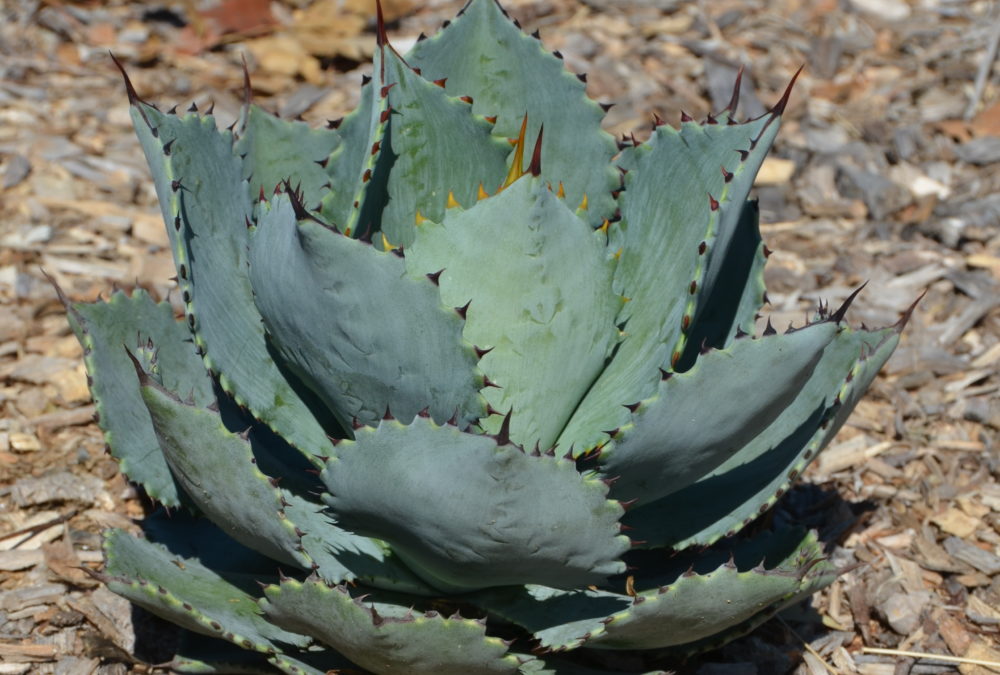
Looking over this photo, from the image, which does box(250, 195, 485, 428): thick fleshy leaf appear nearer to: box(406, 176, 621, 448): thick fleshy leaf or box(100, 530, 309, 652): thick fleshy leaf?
box(406, 176, 621, 448): thick fleshy leaf

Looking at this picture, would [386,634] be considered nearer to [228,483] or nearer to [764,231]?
[228,483]

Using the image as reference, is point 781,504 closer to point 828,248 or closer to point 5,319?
point 828,248

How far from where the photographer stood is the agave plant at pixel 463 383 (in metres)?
1.74

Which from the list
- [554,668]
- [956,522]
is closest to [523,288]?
[554,668]

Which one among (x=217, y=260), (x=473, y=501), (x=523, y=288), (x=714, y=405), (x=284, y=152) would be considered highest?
(x=284, y=152)

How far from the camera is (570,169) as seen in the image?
2.35 m

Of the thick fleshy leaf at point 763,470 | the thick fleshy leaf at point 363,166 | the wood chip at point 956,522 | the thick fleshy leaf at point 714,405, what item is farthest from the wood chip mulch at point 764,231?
the thick fleshy leaf at point 363,166

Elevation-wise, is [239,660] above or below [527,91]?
below

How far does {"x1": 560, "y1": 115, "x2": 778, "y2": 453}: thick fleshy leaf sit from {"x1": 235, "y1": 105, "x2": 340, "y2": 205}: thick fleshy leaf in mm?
631

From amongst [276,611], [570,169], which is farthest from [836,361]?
[276,611]

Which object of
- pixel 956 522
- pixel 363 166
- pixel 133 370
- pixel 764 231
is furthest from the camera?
pixel 764 231

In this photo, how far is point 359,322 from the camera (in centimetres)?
179

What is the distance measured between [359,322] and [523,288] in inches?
12.3

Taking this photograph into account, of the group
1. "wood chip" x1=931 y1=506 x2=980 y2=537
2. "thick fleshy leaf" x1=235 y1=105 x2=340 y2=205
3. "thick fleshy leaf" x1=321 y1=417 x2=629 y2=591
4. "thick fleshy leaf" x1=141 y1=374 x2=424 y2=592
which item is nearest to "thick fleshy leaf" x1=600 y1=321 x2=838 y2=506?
"thick fleshy leaf" x1=321 y1=417 x2=629 y2=591
